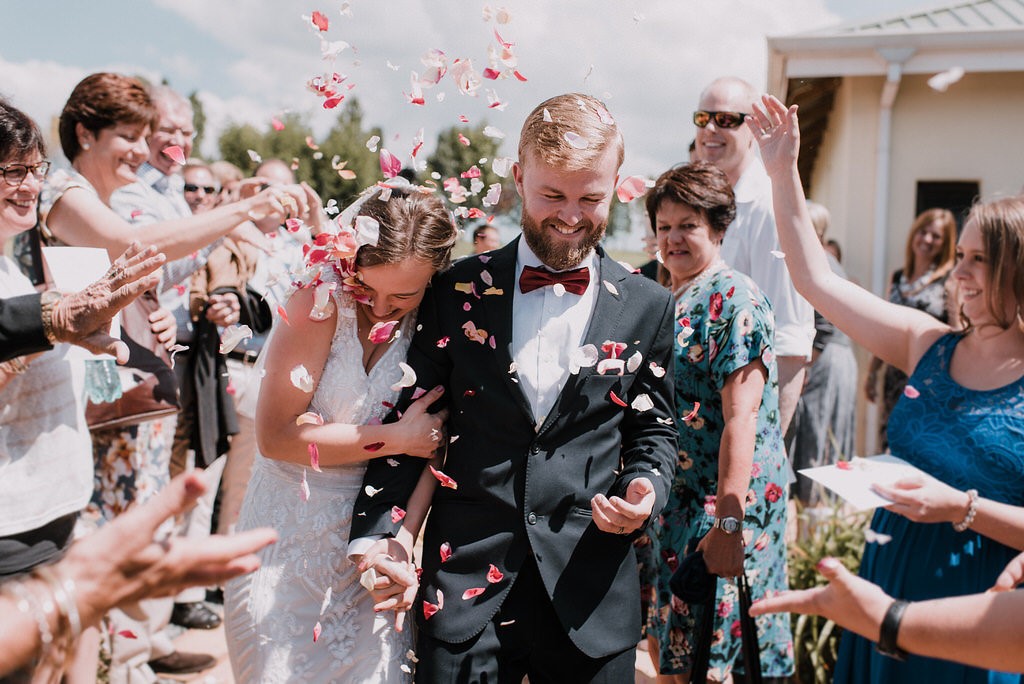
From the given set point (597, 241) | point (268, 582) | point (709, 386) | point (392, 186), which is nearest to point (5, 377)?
point (268, 582)


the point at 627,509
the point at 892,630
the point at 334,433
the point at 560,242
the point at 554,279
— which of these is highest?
the point at 560,242

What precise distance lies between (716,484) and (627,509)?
1048mm

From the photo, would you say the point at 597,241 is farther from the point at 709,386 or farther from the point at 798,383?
the point at 798,383

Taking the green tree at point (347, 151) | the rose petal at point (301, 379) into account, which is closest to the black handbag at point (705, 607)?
the rose petal at point (301, 379)

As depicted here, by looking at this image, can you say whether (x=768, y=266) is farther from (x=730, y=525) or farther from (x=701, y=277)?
(x=730, y=525)

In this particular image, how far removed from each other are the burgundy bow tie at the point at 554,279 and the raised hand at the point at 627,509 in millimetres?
589

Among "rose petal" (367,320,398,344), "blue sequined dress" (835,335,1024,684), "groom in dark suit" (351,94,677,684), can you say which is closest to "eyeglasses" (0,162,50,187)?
"rose petal" (367,320,398,344)

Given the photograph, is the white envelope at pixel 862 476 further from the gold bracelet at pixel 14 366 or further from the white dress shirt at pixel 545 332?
the gold bracelet at pixel 14 366

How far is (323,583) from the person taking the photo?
2469mm

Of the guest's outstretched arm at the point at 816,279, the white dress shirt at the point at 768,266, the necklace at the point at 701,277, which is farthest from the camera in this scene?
the white dress shirt at the point at 768,266

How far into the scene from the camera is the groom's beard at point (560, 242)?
8.05 feet

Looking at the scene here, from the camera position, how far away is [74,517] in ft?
9.77

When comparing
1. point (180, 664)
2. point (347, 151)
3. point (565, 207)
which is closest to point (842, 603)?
point (565, 207)

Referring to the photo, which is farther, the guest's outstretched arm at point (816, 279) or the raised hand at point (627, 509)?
the guest's outstretched arm at point (816, 279)
